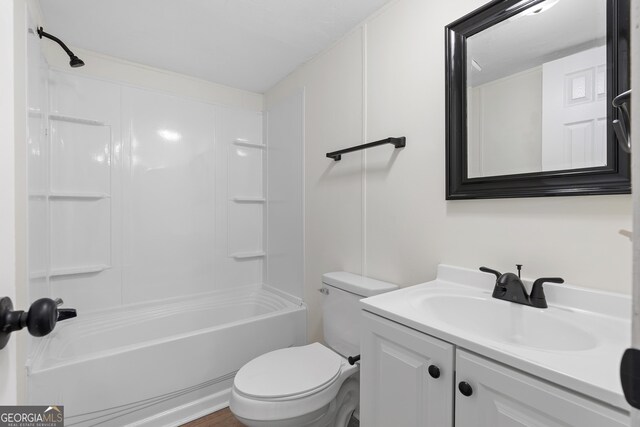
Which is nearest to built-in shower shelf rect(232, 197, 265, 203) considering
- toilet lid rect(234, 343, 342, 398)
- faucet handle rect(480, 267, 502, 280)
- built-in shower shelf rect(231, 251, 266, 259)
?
built-in shower shelf rect(231, 251, 266, 259)

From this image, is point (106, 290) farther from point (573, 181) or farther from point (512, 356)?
point (573, 181)

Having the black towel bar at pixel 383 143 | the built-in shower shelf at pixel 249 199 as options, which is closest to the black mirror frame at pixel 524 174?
the black towel bar at pixel 383 143

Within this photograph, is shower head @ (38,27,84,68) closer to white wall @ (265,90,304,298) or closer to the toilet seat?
white wall @ (265,90,304,298)

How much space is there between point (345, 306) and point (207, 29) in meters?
1.81

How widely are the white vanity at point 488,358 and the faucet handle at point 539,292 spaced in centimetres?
2

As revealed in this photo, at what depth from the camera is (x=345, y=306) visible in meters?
1.53

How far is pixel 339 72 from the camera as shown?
183 centimetres

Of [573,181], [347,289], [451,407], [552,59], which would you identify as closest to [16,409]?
[451,407]

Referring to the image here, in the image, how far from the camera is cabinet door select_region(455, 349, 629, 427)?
0.54 metres

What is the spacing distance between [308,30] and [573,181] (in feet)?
5.17

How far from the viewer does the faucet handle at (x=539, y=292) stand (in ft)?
2.96

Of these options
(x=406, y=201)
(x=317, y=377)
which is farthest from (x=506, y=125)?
(x=317, y=377)

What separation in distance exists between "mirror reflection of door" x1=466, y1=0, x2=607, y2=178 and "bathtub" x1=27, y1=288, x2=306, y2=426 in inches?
64.5

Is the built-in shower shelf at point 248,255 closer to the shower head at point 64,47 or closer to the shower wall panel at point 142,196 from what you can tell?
the shower wall panel at point 142,196
